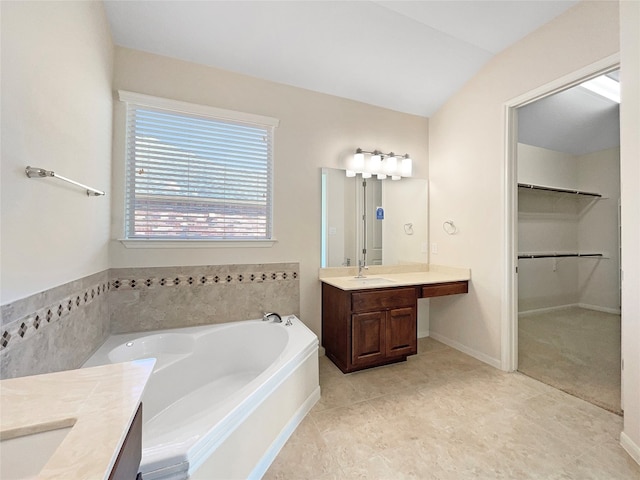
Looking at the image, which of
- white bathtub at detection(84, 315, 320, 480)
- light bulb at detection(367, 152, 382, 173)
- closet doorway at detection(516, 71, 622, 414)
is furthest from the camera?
closet doorway at detection(516, 71, 622, 414)

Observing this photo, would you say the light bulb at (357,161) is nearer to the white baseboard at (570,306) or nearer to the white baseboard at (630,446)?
the white baseboard at (630,446)

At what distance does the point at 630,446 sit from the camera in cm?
140

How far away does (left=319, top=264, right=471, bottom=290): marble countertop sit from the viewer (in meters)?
2.35

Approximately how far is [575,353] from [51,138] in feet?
14.2

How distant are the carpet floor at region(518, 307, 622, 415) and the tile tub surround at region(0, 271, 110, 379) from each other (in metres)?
3.23

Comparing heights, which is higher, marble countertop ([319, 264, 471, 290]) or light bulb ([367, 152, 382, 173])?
light bulb ([367, 152, 382, 173])

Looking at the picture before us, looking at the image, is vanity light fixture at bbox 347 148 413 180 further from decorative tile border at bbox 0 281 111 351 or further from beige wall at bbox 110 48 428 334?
decorative tile border at bbox 0 281 111 351

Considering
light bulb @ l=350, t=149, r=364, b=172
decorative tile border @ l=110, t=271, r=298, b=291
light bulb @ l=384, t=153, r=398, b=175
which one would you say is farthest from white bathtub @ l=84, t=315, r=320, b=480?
light bulb @ l=384, t=153, r=398, b=175

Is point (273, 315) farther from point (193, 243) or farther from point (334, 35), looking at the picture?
point (334, 35)

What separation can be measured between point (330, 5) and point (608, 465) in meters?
3.15

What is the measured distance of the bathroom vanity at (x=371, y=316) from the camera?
2182 mm

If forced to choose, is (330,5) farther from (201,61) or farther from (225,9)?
(201,61)

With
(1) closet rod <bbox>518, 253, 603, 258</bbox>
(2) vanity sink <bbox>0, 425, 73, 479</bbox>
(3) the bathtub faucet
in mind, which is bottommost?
(3) the bathtub faucet

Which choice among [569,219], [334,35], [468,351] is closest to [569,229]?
[569,219]
